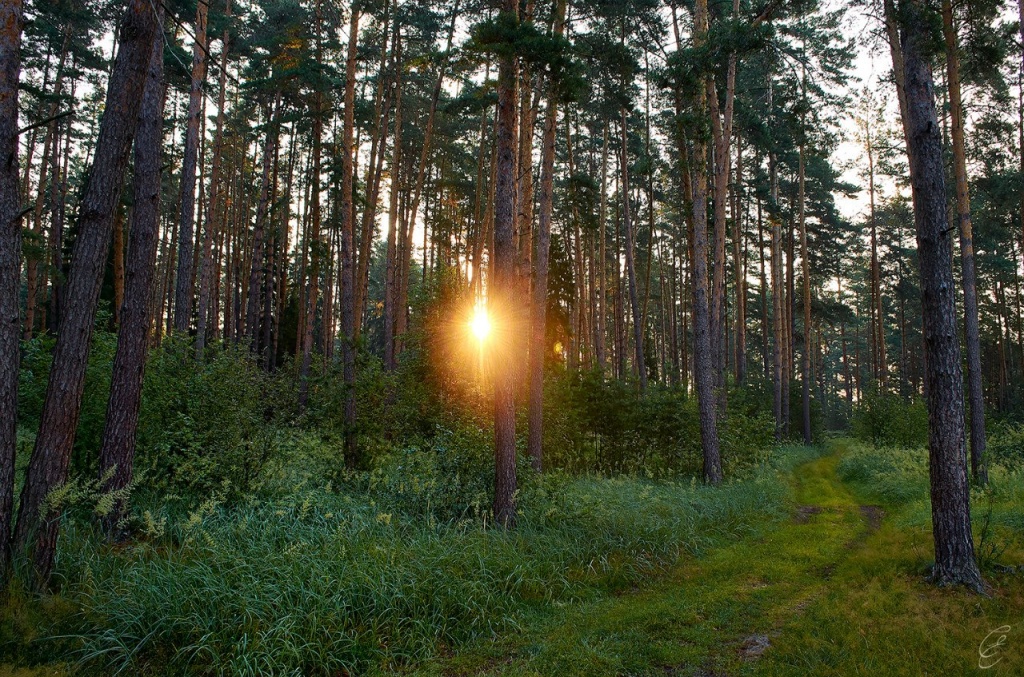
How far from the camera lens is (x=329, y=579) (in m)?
4.62

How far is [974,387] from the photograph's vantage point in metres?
11.5

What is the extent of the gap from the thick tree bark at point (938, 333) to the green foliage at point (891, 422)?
614 inches

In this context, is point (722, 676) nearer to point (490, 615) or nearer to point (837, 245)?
point (490, 615)

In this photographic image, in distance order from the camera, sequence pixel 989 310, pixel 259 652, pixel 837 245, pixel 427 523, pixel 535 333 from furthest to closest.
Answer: pixel 989 310 < pixel 837 245 < pixel 535 333 < pixel 427 523 < pixel 259 652

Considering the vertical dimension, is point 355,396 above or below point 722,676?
above

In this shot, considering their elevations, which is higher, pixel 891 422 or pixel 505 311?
pixel 505 311

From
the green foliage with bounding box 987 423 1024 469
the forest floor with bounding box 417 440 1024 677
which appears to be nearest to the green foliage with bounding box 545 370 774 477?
the forest floor with bounding box 417 440 1024 677

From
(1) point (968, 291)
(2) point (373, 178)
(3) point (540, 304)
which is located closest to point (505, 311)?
(3) point (540, 304)

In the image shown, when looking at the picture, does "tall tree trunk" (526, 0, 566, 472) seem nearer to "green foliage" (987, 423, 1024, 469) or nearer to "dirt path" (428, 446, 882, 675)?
"dirt path" (428, 446, 882, 675)

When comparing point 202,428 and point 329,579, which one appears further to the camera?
point 202,428

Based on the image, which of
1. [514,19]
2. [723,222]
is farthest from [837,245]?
[514,19]

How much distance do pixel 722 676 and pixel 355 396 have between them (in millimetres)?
7198

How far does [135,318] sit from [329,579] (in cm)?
375

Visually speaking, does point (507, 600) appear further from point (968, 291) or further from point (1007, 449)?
point (1007, 449)
